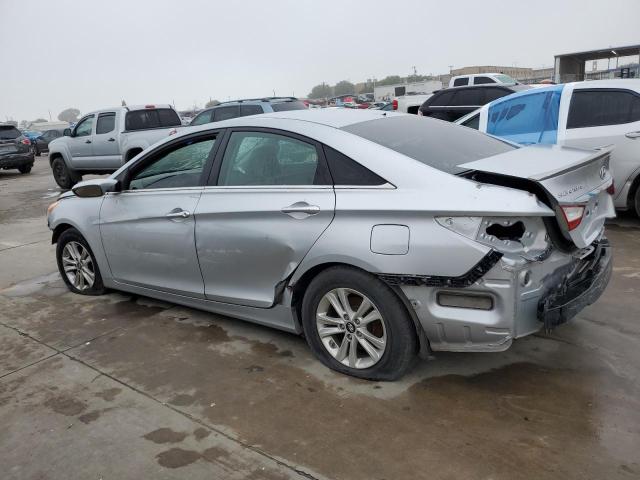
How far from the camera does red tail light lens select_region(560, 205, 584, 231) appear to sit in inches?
108

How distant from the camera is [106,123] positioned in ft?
41.3

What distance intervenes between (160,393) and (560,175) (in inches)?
101

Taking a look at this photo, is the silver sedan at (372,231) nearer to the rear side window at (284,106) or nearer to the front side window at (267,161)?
the front side window at (267,161)

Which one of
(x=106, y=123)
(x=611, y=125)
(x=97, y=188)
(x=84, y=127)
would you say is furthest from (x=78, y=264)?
(x=84, y=127)

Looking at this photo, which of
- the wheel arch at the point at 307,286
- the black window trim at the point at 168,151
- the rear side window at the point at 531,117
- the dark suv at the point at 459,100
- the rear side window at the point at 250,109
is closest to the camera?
the wheel arch at the point at 307,286

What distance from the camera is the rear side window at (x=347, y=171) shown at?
305cm

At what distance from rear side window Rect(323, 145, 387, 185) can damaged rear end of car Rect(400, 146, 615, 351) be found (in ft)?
1.61

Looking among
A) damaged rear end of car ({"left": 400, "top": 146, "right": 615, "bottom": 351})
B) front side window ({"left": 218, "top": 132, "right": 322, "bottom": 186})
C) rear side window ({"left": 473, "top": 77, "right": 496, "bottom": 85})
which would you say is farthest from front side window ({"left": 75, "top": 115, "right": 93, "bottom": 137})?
rear side window ({"left": 473, "top": 77, "right": 496, "bottom": 85})

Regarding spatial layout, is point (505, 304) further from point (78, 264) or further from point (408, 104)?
point (408, 104)

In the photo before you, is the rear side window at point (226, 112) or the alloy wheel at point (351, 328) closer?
the alloy wheel at point (351, 328)

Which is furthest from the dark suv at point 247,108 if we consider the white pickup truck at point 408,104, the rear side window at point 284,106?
the white pickup truck at point 408,104

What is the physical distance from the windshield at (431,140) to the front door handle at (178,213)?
1.29 m

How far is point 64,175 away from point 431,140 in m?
12.5

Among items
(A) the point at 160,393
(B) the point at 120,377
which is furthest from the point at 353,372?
(B) the point at 120,377
